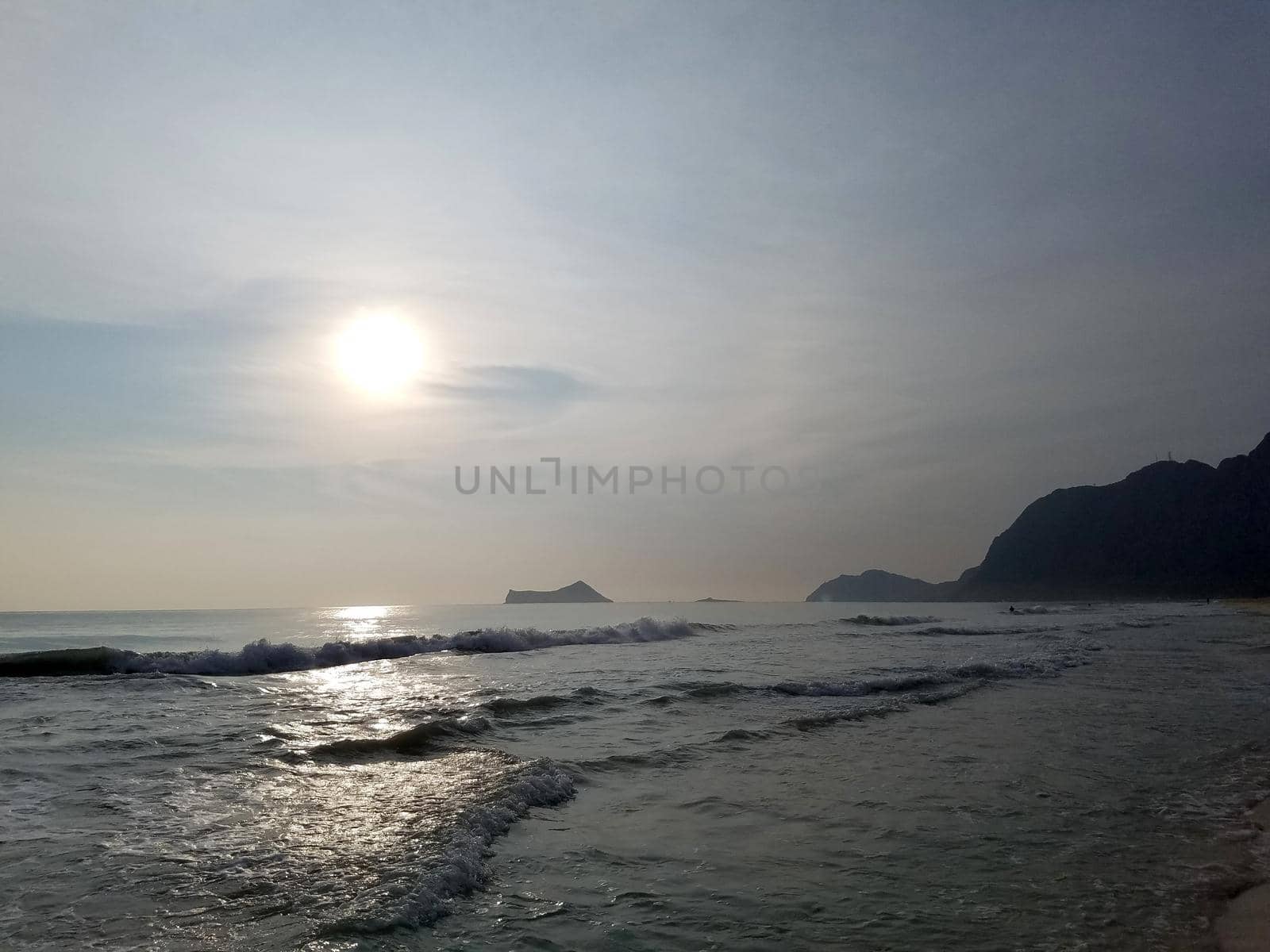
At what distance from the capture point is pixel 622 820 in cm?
806

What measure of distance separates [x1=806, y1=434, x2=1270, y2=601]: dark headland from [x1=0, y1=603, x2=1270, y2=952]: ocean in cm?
15977

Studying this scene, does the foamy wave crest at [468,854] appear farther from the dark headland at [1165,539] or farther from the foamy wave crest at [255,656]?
the dark headland at [1165,539]

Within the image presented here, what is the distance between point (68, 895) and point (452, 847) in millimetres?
3049

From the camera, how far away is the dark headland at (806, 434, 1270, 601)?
149 meters

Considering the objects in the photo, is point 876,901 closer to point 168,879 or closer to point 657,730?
point 168,879

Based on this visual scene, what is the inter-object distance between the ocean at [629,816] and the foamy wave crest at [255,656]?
213 inches

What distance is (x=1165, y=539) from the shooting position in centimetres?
16712

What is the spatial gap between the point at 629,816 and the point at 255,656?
74.4ft

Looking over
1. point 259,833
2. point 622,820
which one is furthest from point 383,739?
point 622,820

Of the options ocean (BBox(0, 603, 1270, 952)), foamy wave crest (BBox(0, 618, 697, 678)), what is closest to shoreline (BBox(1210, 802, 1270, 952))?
ocean (BBox(0, 603, 1270, 952))

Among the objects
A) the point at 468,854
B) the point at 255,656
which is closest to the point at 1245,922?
the point at 468,854

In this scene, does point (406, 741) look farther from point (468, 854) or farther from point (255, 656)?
point (255, 656)

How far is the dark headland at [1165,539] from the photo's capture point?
149 m

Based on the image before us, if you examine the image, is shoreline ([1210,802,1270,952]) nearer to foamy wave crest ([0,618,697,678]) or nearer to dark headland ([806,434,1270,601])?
foamy wave crest ([0,618,697,678])
